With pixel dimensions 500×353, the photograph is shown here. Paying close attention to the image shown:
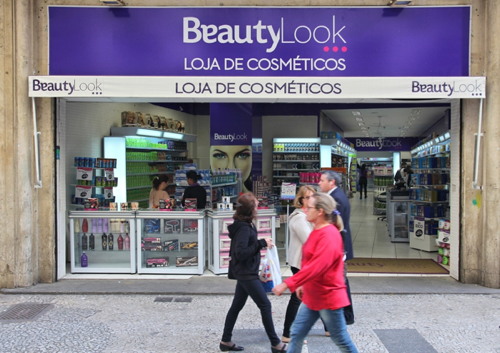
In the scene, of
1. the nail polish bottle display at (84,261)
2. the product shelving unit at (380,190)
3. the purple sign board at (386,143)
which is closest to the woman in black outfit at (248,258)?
the nail polish bottle display at (84,261)

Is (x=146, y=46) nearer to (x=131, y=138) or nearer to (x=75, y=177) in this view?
(x=75, y=177)

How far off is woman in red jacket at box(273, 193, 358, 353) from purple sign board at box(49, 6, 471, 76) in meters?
3.67

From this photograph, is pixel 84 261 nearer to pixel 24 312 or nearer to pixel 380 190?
pixel 24 312

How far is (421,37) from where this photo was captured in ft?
22.2

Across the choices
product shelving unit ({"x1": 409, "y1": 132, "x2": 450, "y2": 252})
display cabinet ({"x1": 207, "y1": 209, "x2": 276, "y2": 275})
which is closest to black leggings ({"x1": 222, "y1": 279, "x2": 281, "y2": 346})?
display cabinet ({"x1": 207, "y1": 209, "x2": 276, "y2": 275})

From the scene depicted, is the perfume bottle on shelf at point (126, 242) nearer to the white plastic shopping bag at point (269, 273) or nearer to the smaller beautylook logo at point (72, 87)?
the smaller beautylook logo at point (72, 87)

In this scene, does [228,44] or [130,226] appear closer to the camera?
[228,44]

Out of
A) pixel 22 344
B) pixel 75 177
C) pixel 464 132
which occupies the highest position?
pixel 464 132

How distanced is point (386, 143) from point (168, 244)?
2274 cm

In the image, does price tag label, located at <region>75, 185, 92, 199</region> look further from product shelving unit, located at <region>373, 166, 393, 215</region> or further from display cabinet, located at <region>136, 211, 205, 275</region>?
product shelving unit, located at <region>373, 166, 393, 215</region>

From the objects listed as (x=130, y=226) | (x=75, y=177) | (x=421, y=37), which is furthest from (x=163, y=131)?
(x=421, y=37)

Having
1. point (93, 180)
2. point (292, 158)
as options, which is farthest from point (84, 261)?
point (292, 158)

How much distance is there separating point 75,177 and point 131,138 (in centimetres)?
241

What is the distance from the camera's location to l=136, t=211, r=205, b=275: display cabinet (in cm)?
732
